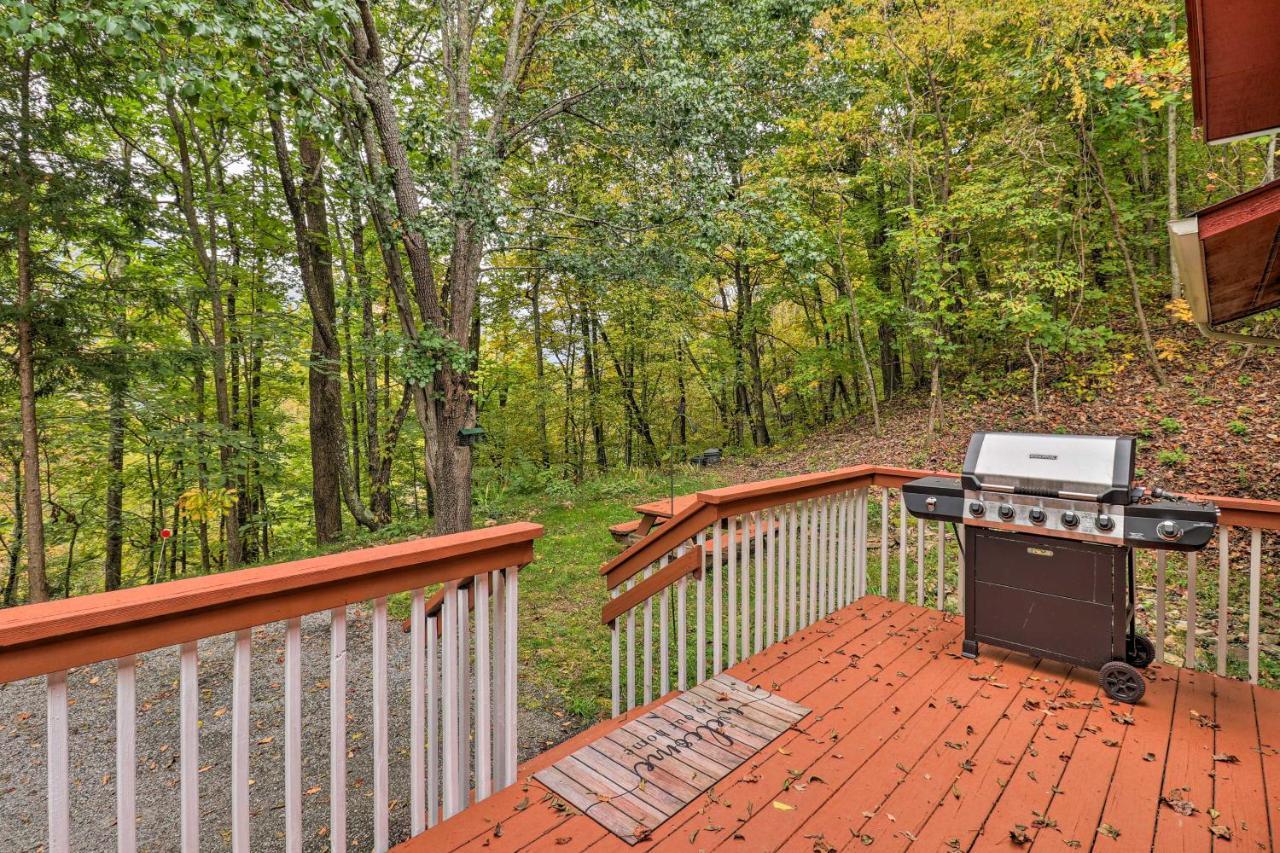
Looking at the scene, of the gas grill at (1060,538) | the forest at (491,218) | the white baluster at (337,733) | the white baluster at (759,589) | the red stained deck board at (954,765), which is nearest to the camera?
the white baluster at (337,733)

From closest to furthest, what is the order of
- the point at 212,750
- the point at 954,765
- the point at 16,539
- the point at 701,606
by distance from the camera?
the point at 954,765
the point at 701,606
the point at 212,750
the point at 16,539

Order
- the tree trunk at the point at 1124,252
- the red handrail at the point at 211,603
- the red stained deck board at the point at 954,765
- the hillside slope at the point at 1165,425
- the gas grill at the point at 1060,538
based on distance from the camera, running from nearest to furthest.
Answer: the red handrail at the point at 211,603 < the red stained deck board at the point at 954,765 < the gas grill at the point at 1060,538 < the hillside slope at the point at 1165,425 < the tree trunk at the point at 1124,252

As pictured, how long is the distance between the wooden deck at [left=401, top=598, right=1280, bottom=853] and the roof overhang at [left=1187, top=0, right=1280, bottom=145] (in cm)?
254

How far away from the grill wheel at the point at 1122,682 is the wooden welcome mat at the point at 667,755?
1.39m

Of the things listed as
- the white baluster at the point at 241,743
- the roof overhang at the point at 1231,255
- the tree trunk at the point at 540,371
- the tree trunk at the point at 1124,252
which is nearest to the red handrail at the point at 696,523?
the roof overhang at the point at 1231,255

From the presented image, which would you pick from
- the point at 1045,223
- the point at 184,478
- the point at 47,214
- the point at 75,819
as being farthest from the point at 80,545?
the point at 1045,223

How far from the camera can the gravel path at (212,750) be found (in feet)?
9.01

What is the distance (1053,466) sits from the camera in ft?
8.38

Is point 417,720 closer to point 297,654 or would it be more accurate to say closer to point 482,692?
point 482,692

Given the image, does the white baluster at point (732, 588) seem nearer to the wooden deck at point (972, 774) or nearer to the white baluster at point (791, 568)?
the wooden deck at point (972, 774)

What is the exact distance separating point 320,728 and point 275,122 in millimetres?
6614

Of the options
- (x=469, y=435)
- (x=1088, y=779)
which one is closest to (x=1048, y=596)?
(x=1088, y=779)

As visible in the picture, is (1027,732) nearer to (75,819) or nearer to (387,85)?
(75,819)

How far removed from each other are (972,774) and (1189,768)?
79cm
